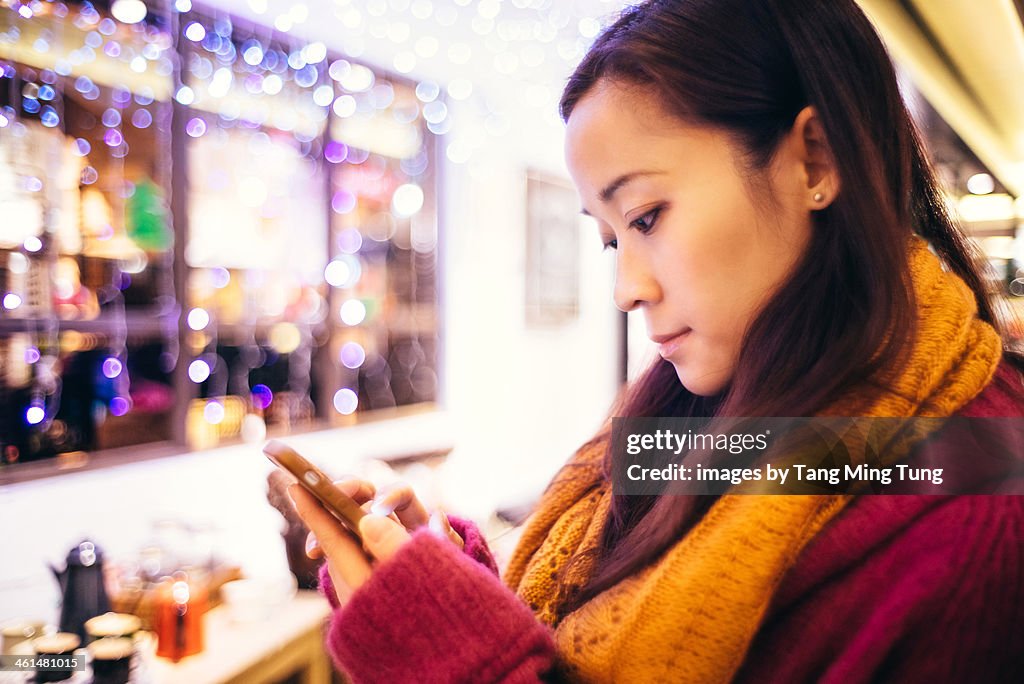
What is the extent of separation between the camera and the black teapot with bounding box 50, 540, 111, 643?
3.95 ft

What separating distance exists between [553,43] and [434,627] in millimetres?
2769

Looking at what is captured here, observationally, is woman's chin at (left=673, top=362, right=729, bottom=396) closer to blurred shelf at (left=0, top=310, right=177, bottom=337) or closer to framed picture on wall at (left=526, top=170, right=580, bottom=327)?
blurred shelf at (left=0, top=310, right=177, bottom=337)

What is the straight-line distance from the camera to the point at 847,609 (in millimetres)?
503

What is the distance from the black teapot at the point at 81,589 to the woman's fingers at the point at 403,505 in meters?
0.77

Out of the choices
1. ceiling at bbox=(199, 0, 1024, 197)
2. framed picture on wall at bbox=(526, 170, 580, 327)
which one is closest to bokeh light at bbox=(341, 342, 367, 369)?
framed picture on wall at bbox=(526, 170, 580, 327)

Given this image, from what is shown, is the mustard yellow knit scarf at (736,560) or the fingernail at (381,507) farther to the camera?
the fingernail at (381,507)

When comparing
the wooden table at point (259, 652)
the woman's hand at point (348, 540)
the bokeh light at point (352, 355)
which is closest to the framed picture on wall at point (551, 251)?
the bokeh light at point (352, 355)

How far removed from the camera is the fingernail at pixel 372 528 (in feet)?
2.02

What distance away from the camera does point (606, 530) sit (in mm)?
726

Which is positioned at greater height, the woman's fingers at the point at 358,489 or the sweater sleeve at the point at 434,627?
the woman's fingers at the point at 358,489

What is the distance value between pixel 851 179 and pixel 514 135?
2.67 metres

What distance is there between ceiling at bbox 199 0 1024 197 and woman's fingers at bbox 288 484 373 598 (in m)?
0.55

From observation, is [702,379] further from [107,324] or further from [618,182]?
[107,324]

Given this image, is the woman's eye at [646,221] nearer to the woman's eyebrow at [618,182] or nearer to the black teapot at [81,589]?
the woman's eyebrow at [618,182]
